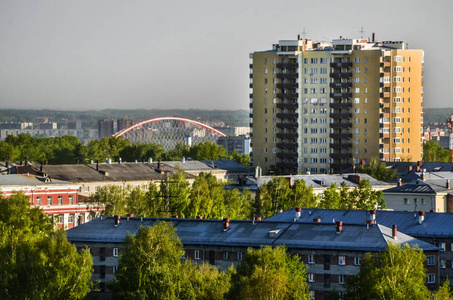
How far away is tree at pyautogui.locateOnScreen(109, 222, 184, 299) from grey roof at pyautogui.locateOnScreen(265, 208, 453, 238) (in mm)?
20777

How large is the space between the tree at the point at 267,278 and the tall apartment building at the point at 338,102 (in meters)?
112

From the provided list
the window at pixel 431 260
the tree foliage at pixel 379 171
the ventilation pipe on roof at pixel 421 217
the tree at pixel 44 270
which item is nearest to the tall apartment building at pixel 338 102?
the tree foliage at pixel 379 171

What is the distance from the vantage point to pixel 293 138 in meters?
200

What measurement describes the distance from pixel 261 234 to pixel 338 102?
341 ft

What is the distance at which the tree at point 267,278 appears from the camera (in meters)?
73.6

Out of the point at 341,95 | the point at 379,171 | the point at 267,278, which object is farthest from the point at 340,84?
the point at 267,278

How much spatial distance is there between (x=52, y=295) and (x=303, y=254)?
18030 mm

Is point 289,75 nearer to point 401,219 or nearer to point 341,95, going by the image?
point 341,95

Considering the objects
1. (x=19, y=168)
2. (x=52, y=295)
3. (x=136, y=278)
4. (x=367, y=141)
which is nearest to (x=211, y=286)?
(x=136, y=278)

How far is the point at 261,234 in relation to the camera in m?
92.9

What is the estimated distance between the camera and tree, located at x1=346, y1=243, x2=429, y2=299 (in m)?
74.1

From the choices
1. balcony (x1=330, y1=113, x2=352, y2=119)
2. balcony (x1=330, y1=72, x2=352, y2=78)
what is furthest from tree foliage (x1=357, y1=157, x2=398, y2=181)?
balcony (x1=330, y1=72, x2=352, y2=78)

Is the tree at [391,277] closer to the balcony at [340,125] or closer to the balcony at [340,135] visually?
the balcony at [340,125]

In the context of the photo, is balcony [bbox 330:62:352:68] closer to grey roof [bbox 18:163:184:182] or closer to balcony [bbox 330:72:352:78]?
balcony [bbox 330:72:352:78]
